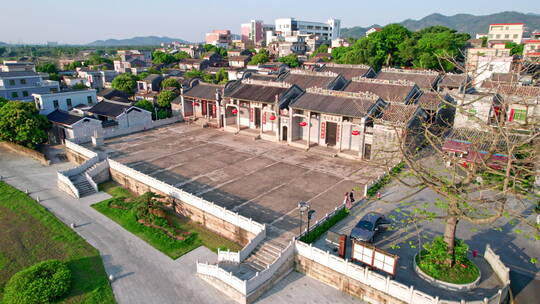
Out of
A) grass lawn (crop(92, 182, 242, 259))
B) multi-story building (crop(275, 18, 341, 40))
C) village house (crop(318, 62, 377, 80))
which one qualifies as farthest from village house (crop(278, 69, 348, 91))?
Answer: multi-story building (crop(275, 18, 341, 40))

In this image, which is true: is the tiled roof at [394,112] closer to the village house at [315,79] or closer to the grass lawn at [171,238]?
the village house at [315,79]

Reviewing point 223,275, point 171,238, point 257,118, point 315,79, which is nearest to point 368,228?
point 223,275

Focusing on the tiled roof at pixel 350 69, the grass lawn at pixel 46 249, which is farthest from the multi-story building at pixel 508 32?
the grass lawn at pixel 46 249

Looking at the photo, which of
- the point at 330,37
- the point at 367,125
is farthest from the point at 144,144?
the point at 330,37

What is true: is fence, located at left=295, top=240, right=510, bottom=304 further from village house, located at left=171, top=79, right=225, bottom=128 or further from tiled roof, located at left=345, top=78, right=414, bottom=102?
village house, located at left=171, top=79, right=225, bottom=128

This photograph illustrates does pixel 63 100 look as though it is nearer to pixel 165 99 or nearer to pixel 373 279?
pixel 165 99

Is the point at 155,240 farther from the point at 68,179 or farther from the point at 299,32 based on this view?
the point at 299,32
